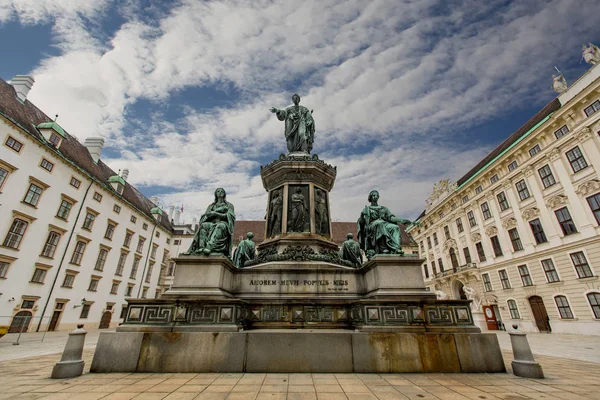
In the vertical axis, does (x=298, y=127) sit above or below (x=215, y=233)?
above

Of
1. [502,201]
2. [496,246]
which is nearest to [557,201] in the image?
[502,201]

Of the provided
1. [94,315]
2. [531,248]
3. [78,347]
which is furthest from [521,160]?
[94,315]

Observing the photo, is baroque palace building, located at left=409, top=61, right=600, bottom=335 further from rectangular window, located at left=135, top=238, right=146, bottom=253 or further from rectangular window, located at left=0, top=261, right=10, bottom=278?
rectangular window, located at left=135, top=238, right=146, bottom=253

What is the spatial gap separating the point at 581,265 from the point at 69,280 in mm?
44528

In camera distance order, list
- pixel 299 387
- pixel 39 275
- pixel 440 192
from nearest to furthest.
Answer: pixel 299 387
pixel 39 275
pixel 440 192

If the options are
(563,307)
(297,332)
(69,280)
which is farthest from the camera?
(69,280)

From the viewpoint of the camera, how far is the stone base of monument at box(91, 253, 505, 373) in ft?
17.2

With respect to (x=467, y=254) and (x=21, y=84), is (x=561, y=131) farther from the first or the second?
(x=21, y=84)

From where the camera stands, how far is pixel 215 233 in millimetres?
7469

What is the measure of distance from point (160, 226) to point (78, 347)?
129 ft

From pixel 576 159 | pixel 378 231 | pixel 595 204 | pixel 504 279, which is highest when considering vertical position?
pixel 576 159

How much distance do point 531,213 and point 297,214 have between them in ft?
90.4

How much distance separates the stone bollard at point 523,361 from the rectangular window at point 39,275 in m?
31.1

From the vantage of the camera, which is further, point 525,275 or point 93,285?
point 93,285
